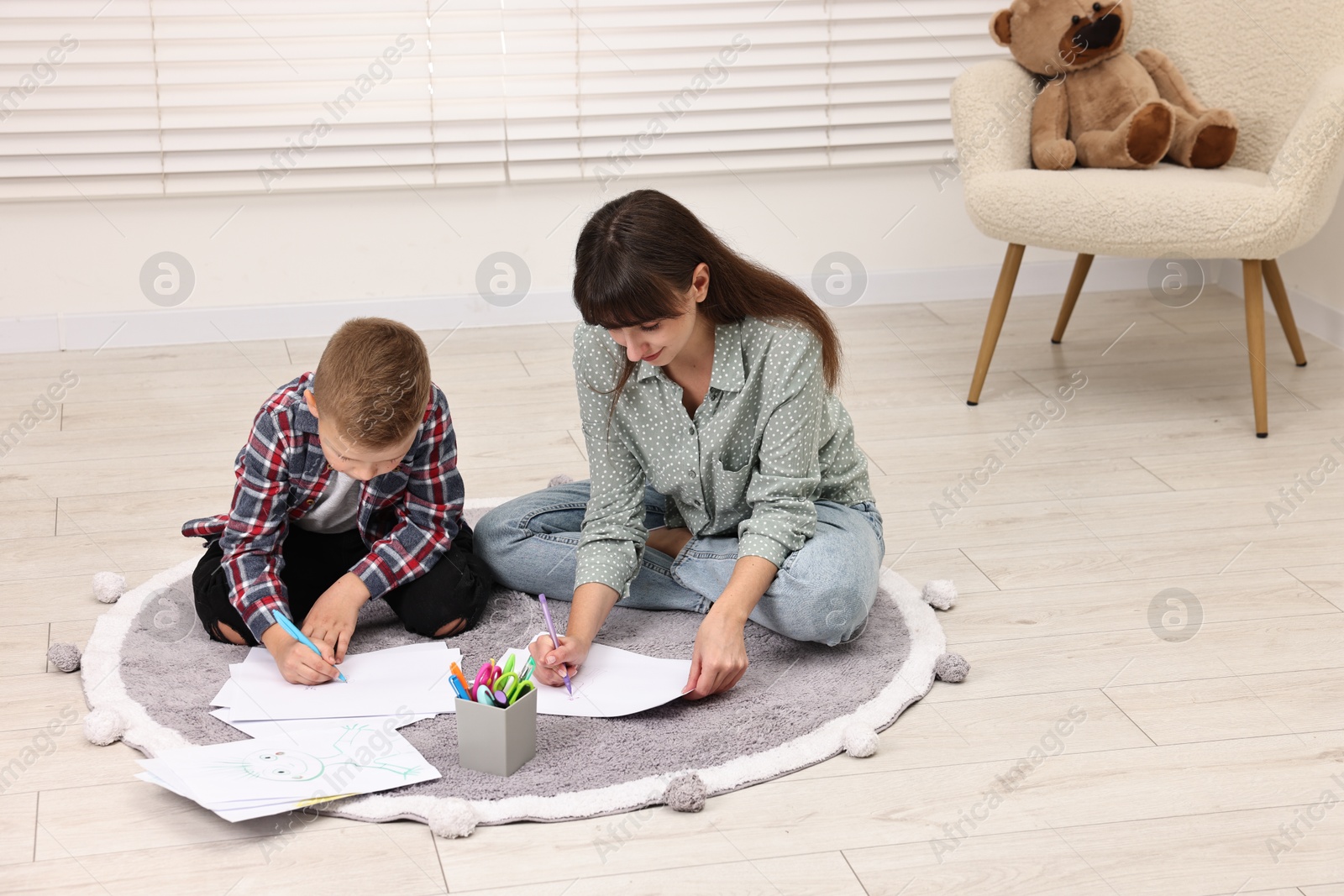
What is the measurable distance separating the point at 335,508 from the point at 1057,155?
1.49m

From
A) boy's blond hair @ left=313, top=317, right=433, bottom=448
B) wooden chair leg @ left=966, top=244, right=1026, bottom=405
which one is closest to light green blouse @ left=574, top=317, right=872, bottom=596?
boy's blond hair @ left=313, top=317, right=433, bottom=448

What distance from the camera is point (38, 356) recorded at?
8.75 ft

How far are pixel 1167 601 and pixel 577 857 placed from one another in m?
0.87

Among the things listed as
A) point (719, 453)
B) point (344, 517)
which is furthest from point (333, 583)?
point (719, 453)

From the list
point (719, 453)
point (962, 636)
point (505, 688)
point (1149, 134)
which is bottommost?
point (962, 636)

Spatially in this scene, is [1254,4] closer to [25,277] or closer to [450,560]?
[450,560]

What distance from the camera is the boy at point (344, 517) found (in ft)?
4.35

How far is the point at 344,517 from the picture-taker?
5.14ft

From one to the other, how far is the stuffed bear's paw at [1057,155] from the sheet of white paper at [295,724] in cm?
160

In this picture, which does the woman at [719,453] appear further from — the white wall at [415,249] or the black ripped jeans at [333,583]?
the white wall at [415,249]

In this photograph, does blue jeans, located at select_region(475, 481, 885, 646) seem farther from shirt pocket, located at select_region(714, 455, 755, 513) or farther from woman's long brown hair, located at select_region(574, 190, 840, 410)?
woman's long brown hair, located at select_region(574, 190, 840, 410)

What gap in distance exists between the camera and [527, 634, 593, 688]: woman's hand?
4.51 ft

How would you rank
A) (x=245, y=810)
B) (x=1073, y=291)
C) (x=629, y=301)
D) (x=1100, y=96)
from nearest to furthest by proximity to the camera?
(x=245, y=810), (x=629, y=301), (x=1100, y=96), (x=1073, y=291)

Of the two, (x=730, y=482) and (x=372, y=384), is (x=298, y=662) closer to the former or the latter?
(x=372, y=384)
